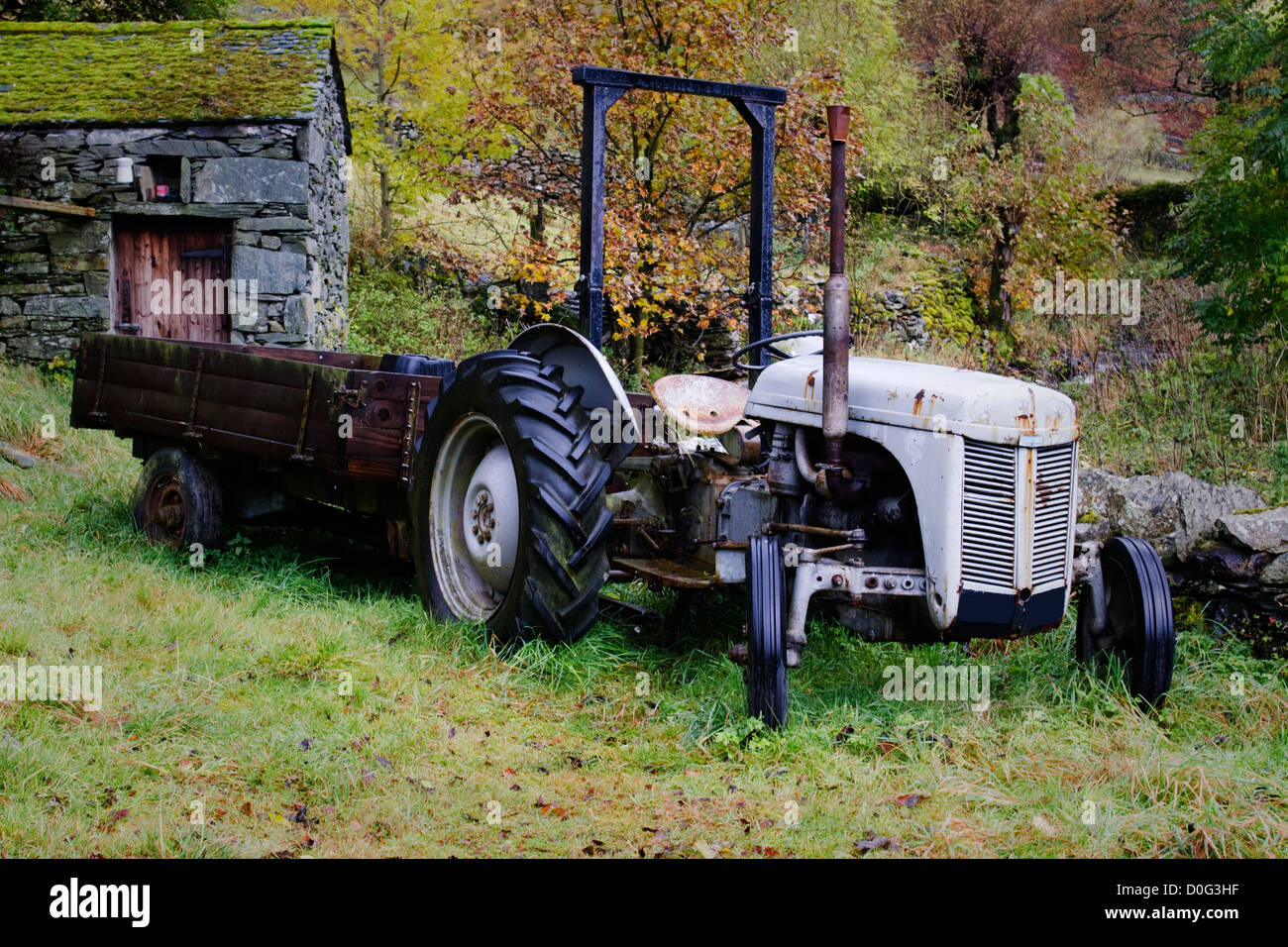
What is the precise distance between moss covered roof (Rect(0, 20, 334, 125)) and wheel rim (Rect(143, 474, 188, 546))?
244 inches

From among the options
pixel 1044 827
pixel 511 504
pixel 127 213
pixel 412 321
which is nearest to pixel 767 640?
pixel 1044 827

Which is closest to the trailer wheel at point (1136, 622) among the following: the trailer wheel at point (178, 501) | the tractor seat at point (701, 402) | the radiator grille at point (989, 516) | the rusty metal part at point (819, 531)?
the radiator grille at point (989, 516)

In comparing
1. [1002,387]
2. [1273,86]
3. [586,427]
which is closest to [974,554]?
[1002,387]

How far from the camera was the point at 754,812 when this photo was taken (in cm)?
370

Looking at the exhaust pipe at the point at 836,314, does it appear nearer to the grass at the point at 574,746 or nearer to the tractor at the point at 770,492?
the tractor at the point at 770,492

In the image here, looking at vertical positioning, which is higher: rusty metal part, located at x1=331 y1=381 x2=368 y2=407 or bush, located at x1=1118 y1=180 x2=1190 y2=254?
bush, located at x1=1118 y1=180 x2=1190 y2=254

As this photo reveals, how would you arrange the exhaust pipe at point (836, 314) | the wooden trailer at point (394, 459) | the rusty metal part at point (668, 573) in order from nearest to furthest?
the exhaust pipe at point (836, 314)
the rusty metal part at point (668, 573)
the wooden trailer at point (394, 459)

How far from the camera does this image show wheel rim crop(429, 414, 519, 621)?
5.30 m

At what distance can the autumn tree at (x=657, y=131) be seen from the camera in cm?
1120

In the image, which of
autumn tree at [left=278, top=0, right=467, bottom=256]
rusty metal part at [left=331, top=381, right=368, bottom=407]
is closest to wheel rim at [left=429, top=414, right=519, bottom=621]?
rusty metal part at [left=331, top=381, right=368, bottom=407]

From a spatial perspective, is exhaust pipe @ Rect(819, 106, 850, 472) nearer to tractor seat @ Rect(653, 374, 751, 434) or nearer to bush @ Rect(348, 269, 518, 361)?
tractor seat @ Rect(653, 374, 751, 434)

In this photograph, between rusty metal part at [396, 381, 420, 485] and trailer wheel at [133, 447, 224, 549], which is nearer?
rusty metal part at [396, 381, 420, 485]

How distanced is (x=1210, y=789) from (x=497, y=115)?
9.65 metres

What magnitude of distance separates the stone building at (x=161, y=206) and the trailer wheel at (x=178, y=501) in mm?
5446
